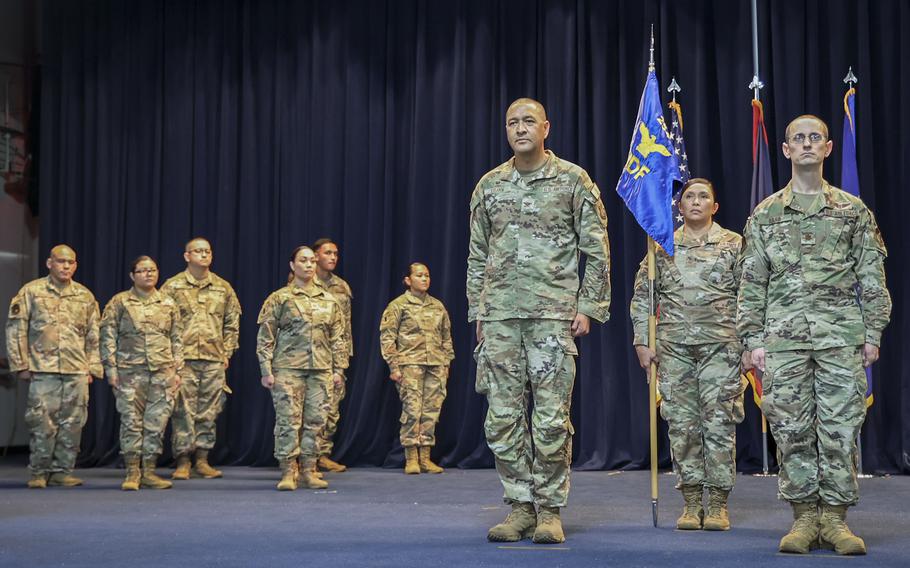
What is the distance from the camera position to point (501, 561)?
396cm

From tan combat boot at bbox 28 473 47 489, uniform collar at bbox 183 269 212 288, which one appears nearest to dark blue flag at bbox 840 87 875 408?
uniform collar at bbox 183 269 212 288

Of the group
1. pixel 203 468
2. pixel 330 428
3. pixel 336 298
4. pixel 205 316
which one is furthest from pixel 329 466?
pixel 205 316

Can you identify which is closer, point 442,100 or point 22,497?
point 22,497

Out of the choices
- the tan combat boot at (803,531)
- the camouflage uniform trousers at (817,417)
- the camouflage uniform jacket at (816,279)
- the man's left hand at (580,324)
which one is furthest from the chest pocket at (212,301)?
the tan combat boot at (803,531)

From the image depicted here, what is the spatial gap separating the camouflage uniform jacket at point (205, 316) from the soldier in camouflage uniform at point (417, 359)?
1.21 metres

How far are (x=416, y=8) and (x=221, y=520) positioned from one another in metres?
5.79

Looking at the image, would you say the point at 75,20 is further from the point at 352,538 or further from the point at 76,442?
the point at 352,538

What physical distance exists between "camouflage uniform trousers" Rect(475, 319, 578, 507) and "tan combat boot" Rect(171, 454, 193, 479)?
168 inches

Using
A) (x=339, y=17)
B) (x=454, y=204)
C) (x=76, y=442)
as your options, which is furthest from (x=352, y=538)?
(x=339, y=17)

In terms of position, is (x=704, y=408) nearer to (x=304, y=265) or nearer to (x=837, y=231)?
(x=837, y=231)

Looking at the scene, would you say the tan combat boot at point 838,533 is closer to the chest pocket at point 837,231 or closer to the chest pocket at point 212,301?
the chest pocket at point 837,231

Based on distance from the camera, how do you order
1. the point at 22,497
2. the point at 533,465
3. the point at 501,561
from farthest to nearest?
the point at 22,497
the point at 533,465
the point at 501,561

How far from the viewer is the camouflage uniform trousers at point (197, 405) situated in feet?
27.2

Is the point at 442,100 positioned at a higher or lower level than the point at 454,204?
higher
